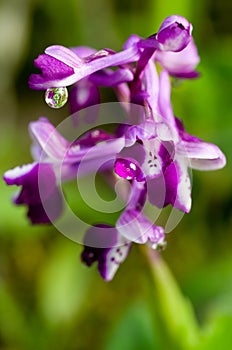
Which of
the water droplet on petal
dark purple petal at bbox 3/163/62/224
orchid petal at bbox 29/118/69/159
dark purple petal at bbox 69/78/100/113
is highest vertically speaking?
the water droplet on petal

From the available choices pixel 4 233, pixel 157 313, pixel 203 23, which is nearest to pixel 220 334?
pixel 157 313

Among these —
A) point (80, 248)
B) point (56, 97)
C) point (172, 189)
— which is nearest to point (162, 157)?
point (172, 189)

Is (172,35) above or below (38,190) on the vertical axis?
above

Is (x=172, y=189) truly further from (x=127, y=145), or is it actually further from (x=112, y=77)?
(x=112, y=77)

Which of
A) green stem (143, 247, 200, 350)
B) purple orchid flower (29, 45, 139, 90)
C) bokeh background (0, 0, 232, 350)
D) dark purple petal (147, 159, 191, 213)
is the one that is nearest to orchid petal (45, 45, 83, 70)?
purple orchid flower (29, 45, 139, 90)

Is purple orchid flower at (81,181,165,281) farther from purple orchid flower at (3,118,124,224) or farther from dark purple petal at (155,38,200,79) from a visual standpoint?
dark purple petal at (155,38,200,79)

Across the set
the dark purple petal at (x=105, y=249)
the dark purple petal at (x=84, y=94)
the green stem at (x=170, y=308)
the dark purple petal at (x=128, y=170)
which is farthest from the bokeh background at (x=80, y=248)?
the dark purple petal at (x=128, y=170)

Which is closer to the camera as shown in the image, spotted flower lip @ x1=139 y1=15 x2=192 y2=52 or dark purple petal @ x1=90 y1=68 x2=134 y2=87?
spotted flower lip @ x1=139 y1=15 x2=192 y2=52

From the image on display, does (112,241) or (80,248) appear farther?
(80,248)
